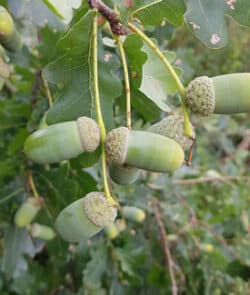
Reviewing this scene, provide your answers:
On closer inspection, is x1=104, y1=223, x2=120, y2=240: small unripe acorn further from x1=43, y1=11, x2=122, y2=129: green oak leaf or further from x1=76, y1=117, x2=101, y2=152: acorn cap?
x1=76, y1=117, x2=101, y2=152: acorn cap

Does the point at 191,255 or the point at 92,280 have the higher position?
the point at 92,280

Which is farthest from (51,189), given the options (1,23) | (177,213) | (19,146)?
(177,213)

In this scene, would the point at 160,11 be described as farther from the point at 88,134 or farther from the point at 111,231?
the point at 111,231

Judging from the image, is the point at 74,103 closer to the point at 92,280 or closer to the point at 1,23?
the point at 1,23

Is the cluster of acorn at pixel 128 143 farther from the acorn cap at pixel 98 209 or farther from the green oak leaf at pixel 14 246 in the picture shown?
the green oak leaf at pixel 14 246

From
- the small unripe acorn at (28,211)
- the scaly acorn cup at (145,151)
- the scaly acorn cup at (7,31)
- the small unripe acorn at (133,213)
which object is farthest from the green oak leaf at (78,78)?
the small unripe acorn at (133,213)

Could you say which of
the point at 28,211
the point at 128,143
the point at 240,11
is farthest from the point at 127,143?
the point at 28,211
